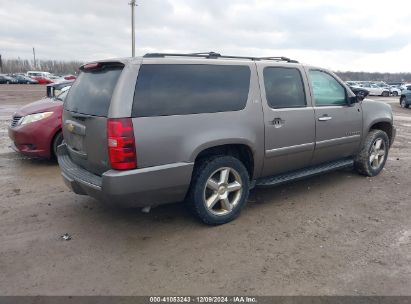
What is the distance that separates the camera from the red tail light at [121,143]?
3.15 m

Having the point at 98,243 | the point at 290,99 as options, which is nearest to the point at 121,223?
the point at 98,243

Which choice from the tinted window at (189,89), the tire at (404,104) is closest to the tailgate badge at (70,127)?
the tinted window at (189,89)

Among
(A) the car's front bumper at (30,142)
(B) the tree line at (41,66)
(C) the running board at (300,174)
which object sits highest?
(C) the running board at (300,174)

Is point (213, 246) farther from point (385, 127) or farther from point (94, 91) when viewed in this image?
point (385, 127)

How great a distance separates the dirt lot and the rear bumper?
476 mm

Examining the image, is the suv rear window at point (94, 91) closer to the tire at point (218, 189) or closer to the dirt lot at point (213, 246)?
the tire at point (218, 189)

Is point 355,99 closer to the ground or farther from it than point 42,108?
farther from it

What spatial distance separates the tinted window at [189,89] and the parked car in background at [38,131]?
3.43 metres

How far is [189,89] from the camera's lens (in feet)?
11.8

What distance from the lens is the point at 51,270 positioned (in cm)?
306

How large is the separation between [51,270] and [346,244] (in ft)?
9.10

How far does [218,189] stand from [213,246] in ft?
2.15

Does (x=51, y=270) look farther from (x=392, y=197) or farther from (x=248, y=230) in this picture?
(x=392, y=197)

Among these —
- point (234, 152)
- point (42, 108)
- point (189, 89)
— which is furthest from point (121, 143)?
point (42, 108)
